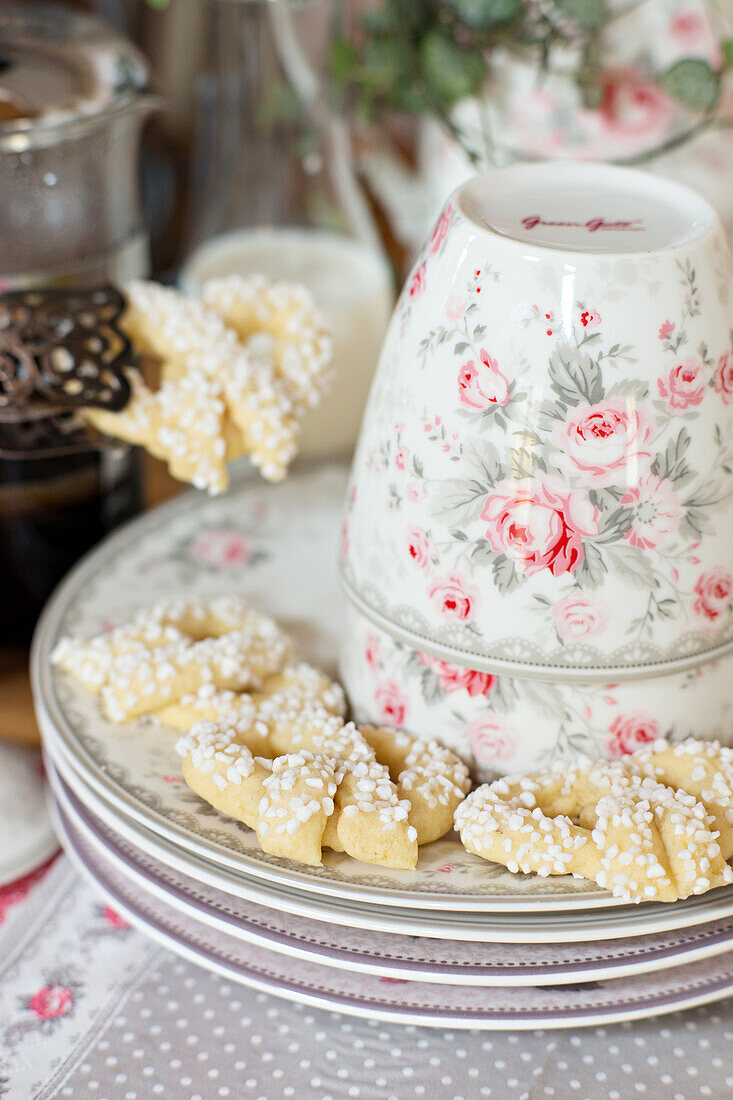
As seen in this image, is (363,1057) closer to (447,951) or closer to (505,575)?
(447,951)

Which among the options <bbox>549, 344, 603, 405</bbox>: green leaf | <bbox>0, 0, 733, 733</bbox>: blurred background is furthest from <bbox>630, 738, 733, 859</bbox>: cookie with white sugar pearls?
<bbox>0, 0, 733, 733</bbox>: blurred background

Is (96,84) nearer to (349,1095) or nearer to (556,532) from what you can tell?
(556,532)

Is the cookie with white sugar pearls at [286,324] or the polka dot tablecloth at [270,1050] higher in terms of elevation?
the cookie with white sugar pearls at [286,324]

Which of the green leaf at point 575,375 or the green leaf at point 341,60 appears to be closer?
the green leaf at point 575,375

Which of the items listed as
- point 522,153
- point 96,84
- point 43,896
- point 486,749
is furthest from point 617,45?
point 43,896

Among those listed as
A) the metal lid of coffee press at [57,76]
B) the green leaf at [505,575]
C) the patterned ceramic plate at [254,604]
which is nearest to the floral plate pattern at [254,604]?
the patterned ceramic plate at [254,604]

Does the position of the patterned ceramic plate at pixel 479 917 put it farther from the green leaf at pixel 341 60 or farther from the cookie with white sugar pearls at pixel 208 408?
the green leaf at pixel 341 60
